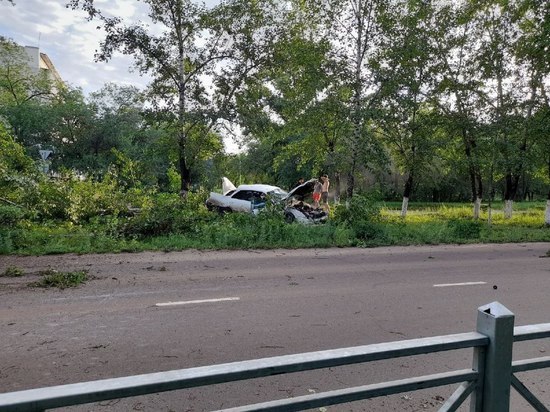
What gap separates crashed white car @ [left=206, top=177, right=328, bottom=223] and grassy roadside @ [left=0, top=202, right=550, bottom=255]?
133 centimetres

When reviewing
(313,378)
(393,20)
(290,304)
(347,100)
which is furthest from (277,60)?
(313,378)

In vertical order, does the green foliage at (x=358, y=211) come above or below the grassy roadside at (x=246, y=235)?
above

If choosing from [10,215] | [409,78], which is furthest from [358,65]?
[10,215]

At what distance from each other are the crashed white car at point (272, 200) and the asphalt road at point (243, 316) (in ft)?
17.9

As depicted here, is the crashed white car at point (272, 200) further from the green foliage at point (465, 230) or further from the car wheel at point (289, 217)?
the green foliage at point (465, 230)

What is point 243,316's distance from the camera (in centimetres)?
609

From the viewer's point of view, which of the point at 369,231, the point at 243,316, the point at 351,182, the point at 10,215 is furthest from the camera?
the point at 351,182

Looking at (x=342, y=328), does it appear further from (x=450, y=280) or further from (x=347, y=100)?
(x=347, y=100)

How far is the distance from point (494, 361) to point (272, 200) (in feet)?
42.9

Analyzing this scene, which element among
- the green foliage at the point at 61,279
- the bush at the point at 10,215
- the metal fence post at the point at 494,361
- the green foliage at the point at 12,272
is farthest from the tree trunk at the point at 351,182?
the metal fence post at the point at 494,361

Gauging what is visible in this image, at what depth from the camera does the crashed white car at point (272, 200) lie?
1636cm

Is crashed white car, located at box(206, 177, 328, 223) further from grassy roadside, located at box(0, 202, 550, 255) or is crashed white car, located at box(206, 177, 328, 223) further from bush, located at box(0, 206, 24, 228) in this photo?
bush, located at box(0, 206, 24, 228)

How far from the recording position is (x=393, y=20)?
55.7 feet

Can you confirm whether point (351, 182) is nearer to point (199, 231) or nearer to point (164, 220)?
point (199, 231)
